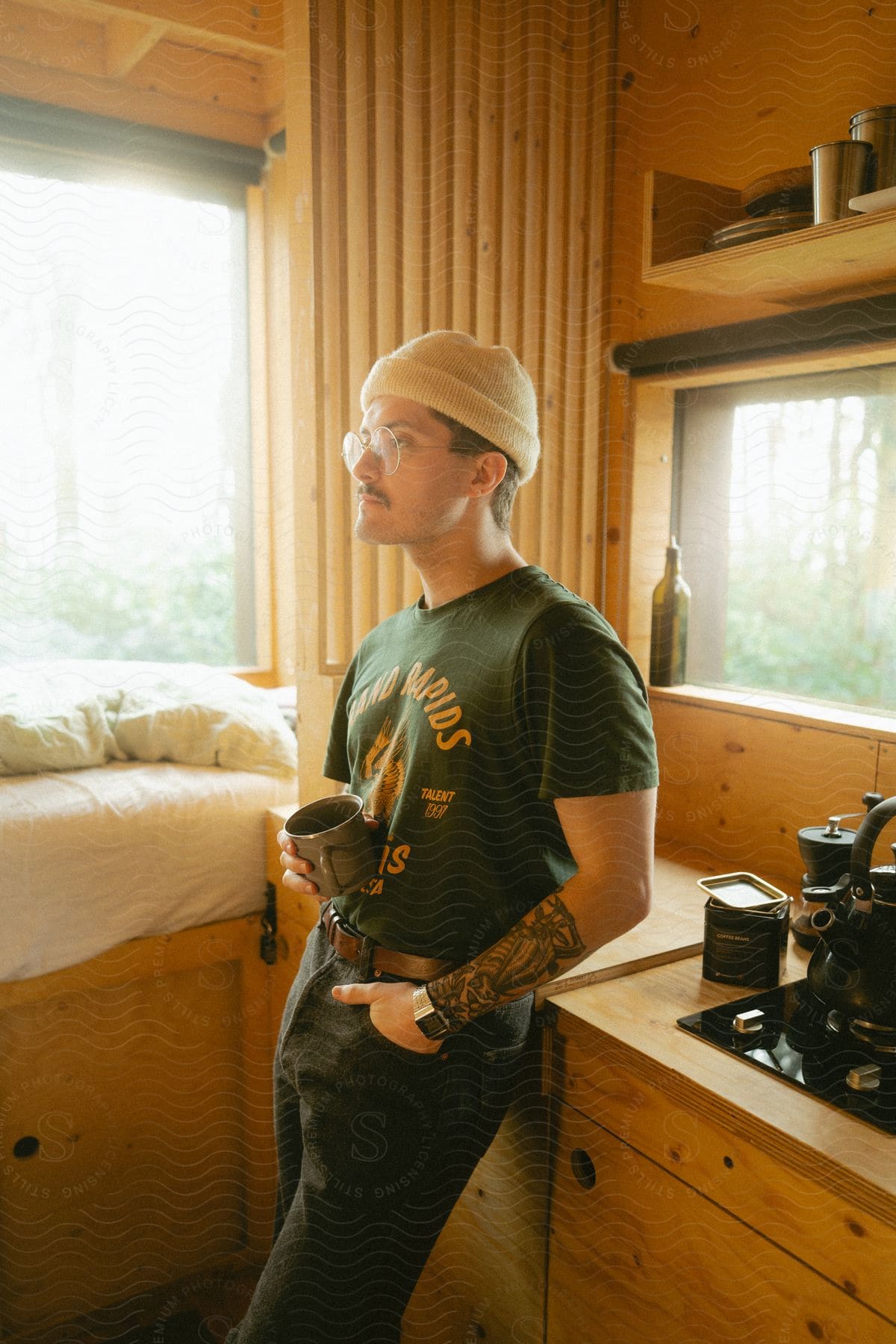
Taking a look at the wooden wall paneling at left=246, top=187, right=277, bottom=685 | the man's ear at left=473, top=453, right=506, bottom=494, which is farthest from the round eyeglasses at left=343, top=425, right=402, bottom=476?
the wooden wall paneling at left=246, top=187, right=277, bottom=685

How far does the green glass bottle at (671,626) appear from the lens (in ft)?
6.19

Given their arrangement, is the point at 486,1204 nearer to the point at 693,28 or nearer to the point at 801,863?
the point at 801,863

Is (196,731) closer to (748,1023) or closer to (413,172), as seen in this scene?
(413,172)

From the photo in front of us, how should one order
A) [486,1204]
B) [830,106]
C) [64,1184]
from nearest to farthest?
[486,1204], [830,106], [64,1184]

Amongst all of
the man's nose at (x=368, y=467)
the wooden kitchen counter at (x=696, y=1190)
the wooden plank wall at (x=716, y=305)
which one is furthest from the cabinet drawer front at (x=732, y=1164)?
the man's nose at (x=368, y=467)

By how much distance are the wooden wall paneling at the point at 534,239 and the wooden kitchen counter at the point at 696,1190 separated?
34.9 inches

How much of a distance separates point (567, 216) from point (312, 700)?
1.03 meters

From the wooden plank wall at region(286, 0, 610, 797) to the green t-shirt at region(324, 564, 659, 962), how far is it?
55 centimetres

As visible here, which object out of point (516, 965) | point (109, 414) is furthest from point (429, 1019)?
point (109, 414)

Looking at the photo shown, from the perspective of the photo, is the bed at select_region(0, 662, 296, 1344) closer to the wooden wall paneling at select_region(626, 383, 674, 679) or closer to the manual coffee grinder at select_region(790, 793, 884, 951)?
the wooden wall paneling at select_region(626, 383, 674, 679)

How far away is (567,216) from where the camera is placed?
1.85 meters

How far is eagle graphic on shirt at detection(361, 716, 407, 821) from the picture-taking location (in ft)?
4.03

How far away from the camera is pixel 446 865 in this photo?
1.11m

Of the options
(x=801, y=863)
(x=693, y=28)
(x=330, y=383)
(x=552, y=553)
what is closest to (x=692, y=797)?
(x=801, y=863)
